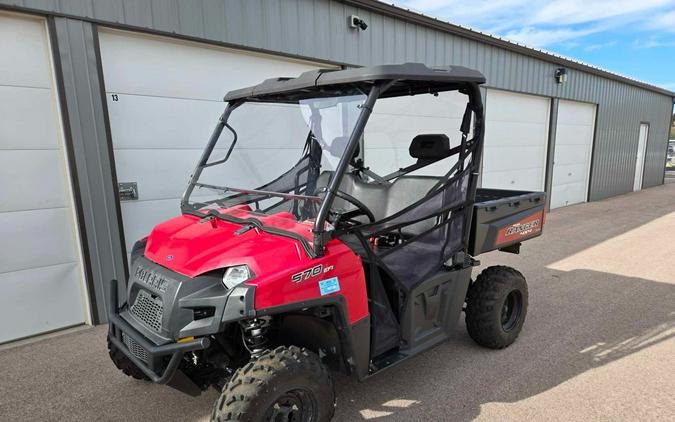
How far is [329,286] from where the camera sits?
2.10m

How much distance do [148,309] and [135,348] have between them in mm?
207

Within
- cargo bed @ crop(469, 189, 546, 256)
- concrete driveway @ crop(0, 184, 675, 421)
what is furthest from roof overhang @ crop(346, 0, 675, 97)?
concrete driveway @ crop(0, 184, 675, 421)

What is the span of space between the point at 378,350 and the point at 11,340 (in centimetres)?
326

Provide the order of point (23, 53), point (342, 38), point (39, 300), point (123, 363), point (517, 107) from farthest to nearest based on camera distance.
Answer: point (517, 107) → point (342, 38) → point (39, 300) → point (23, 53) → point (123, 363)

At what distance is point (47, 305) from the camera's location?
149 inches

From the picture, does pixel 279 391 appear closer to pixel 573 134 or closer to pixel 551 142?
pixel 551 142

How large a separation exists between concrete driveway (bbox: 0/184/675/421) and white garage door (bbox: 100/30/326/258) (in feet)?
4.64

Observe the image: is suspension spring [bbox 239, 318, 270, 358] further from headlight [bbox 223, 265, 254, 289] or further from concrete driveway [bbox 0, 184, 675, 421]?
concrete driveway [bbox 0, 184, 675, 421]

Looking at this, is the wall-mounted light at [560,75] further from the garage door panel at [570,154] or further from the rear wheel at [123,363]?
the rear wheel at [123,363]

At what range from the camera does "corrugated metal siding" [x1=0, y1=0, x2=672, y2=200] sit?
12.9 feet

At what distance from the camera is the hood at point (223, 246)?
6.64 feet

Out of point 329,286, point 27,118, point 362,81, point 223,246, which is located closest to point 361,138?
point 362,81

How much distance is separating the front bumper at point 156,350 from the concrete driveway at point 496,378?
653 millimetres

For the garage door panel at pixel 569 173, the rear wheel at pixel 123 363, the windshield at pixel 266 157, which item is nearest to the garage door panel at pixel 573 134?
the garage door panel at pixel 569 173
